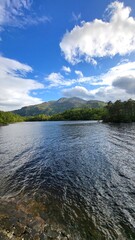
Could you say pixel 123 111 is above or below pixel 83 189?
above

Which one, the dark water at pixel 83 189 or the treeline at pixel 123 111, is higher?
the treeline at pixel 123 111

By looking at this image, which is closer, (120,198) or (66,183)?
(120,198)

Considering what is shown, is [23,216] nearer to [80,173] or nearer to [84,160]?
[80,173]

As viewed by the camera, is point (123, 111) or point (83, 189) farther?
point (123, 111)

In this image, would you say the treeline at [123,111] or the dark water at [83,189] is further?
the treeline at [123,111]

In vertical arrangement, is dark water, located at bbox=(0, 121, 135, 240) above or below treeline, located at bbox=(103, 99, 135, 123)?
below

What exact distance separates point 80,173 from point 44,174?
519 centimetres

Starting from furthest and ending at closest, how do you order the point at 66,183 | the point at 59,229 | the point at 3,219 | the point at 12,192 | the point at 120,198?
the point at 66,183 → the point at 12,192 → the point at 120,198 → the point at 3,219 → the point at 59,229


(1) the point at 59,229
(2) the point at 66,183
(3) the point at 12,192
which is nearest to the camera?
(1) the point at 59,229

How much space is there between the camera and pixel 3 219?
12.4 meters

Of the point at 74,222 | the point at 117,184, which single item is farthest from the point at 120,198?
the point at 74,222

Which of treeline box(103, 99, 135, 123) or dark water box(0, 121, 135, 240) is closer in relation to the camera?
dark water box(0, 121, 135, 240)

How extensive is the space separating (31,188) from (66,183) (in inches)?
166

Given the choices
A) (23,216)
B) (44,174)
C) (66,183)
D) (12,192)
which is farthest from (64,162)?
(23,216)
